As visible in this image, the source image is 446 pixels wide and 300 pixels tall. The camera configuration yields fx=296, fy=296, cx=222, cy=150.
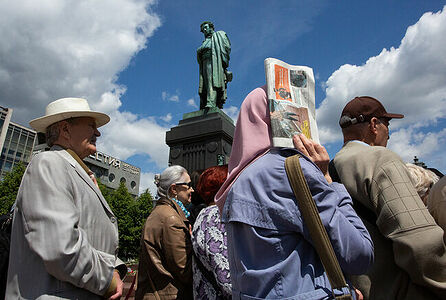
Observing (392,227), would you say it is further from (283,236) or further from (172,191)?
(172,191)

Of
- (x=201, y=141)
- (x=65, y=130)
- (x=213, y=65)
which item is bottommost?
(x=65, y=130)

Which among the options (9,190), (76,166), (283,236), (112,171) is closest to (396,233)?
(283,236)

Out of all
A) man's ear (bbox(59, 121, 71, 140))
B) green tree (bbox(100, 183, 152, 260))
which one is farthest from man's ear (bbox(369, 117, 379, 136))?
green tree (bbox(100, 183, 152, 260))

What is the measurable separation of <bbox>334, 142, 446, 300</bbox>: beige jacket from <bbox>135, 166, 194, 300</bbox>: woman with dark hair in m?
1.33

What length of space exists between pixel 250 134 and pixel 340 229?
55 cm

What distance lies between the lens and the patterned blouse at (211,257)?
1.86 m

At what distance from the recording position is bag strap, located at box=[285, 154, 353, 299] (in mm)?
1028

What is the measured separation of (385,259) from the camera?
5.23 ft

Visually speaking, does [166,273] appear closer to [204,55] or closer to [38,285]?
[38,285]

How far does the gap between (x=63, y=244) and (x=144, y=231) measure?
120cm

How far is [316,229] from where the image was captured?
1060 mm

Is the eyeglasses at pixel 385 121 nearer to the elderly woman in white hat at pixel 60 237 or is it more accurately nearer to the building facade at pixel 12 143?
the elderly woman in white hat at pixel 60 237

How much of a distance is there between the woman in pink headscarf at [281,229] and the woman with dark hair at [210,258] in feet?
2.00

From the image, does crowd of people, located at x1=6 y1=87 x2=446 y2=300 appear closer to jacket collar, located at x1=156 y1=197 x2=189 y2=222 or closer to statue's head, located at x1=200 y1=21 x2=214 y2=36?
jacket collar, located at x1=156 y1=197 x2=189 y2=222
